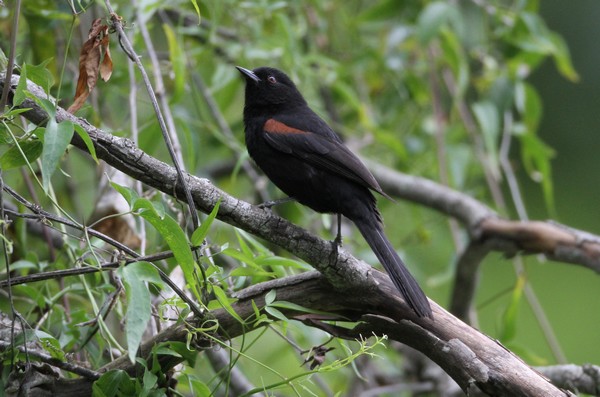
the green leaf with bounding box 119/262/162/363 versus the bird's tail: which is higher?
the green leaf with bounding box 119/262/162/363

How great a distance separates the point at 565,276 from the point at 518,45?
5.88 metres

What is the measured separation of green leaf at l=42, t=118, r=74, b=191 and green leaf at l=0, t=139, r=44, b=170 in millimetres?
273

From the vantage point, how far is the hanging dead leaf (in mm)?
2545

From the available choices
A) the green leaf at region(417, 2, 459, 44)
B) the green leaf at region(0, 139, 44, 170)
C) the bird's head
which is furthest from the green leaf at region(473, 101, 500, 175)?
the green leaf at region(0, 139, 44, 170)

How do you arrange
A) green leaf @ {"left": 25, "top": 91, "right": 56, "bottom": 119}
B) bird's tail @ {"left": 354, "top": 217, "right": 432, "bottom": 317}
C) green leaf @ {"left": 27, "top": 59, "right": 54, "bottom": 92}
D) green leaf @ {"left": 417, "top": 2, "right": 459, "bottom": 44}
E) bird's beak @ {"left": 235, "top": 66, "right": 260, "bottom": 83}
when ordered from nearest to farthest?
green leaf @ {"left": 25, "top": 91, "right": 56, "bottom": 119} < green leaf @ {"left": 27, "top": 59, "right": 54, "bottom": 92} < bird's tail @ {"left": 354, "top": 217, "right": 432, "bottom": 317} < bird's beak @ {"left": 235, "top": 66, "right": 260, "bottom": 83} < green leaf @ {"left": 417, "top": 2, "right": 459, "bottom": 44}

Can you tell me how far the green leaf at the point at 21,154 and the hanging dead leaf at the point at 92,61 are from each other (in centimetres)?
32

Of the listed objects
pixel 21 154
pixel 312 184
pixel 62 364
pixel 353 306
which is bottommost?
pixel 62 364

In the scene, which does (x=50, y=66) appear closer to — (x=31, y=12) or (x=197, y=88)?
(x=31, y=12)

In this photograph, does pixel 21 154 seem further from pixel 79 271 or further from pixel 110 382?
pixel 110 382

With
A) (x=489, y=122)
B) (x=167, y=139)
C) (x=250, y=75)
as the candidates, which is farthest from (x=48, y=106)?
(x=489, y=122)

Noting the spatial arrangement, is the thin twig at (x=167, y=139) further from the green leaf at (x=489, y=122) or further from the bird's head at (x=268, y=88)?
the green leaf at (x=489, y=122)

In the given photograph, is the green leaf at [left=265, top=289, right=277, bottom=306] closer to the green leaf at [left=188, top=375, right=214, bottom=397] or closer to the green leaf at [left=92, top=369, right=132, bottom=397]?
the green leaf at [left=188, top=375, right=214, bottom=397]

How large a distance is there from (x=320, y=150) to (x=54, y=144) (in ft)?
5.90

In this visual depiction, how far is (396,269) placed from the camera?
3.00 m
